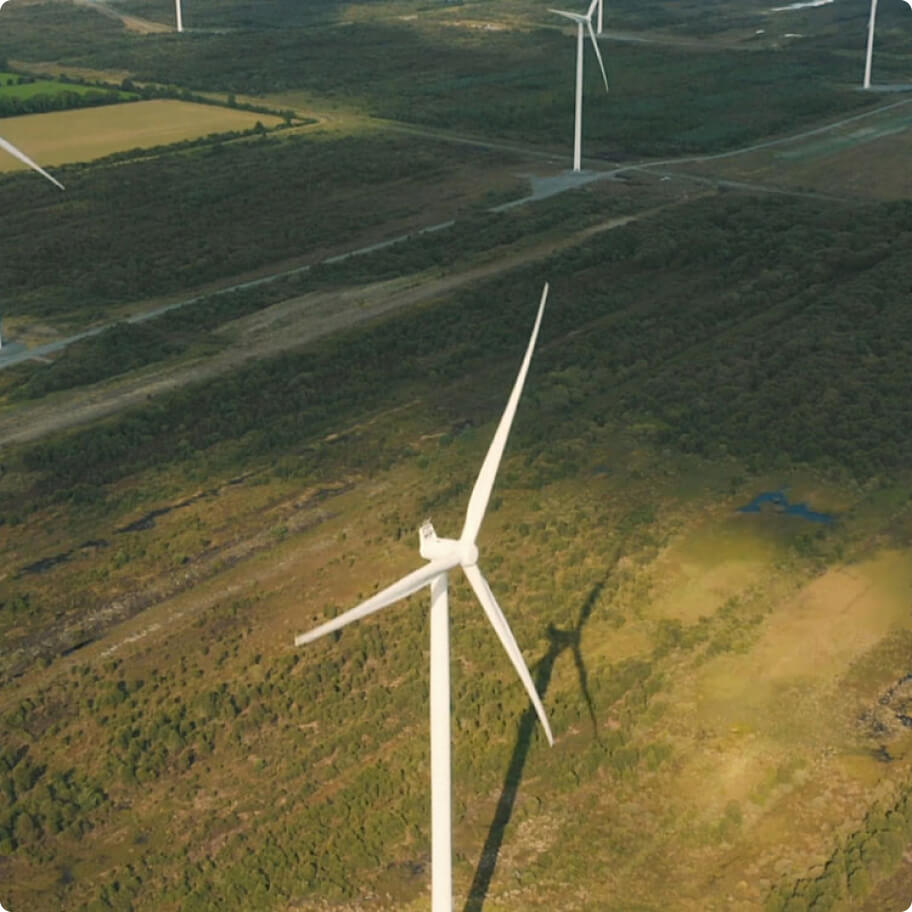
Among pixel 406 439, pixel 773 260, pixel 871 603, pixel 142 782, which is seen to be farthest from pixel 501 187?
pixel 142 782

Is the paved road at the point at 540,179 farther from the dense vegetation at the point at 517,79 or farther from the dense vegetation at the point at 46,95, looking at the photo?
the dense vegetation at the point at 46,95

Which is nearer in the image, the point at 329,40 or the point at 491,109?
the point at 491,109

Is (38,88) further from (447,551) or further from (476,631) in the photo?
(447,551)

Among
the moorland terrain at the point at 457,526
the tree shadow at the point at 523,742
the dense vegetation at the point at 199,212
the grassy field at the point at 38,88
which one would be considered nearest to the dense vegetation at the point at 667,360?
the moorland terrain at the point at 457,526

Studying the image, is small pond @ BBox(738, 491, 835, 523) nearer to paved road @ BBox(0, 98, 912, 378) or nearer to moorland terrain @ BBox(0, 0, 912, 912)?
moorland terrain @ BBox(0, 0, 912, 912)

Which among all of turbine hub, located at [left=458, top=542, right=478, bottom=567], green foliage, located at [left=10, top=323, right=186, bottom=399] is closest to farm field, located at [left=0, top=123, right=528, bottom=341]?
green foliage, located at [left=10, top=323, right=186, bottom=399]

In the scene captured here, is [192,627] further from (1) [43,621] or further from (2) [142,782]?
(2) [142,782]
